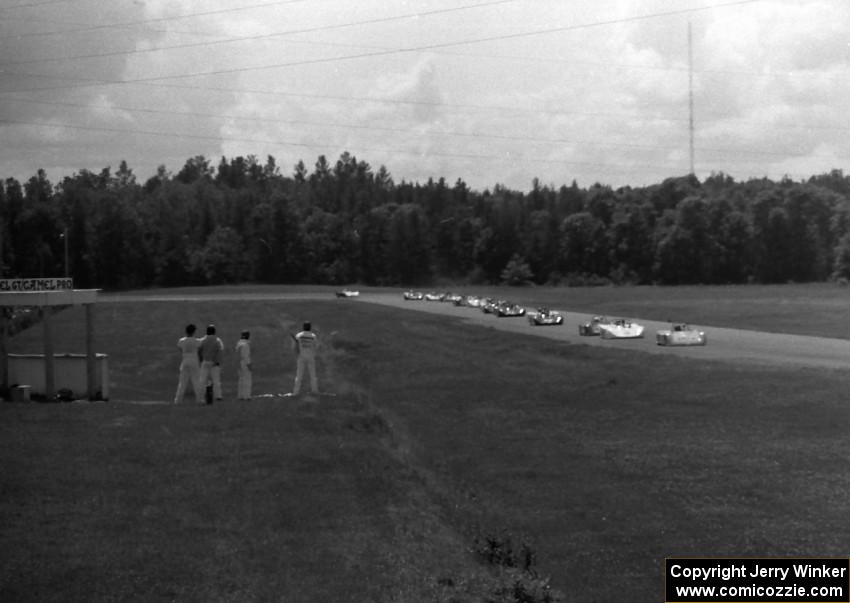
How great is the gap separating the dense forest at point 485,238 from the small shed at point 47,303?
27147mm

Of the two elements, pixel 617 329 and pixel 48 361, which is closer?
pixel 48 361

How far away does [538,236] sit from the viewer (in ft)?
563

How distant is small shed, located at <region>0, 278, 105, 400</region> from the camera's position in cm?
2542

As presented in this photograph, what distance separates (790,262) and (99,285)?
10898 centimetres

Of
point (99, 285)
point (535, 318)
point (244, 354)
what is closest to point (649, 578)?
point (244, 354)

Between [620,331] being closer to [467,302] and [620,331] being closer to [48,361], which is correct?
[48,361]

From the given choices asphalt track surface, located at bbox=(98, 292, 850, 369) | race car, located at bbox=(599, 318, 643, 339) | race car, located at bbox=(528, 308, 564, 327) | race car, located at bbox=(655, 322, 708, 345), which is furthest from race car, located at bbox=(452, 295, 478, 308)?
race car, located at bbox=(655, 322, 708, 345)

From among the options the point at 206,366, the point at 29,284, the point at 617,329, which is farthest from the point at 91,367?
the point at 617,329

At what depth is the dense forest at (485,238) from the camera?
68.9 metres

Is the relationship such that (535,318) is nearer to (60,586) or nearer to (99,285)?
(99,285)

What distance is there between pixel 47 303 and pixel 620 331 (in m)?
36.2

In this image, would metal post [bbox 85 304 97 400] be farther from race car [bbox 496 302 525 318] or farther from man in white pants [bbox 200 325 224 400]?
race car [bbox 496 302 525 318]

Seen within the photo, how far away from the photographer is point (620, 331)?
56.4 metres

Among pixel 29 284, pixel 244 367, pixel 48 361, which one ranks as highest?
pixel 29 284
